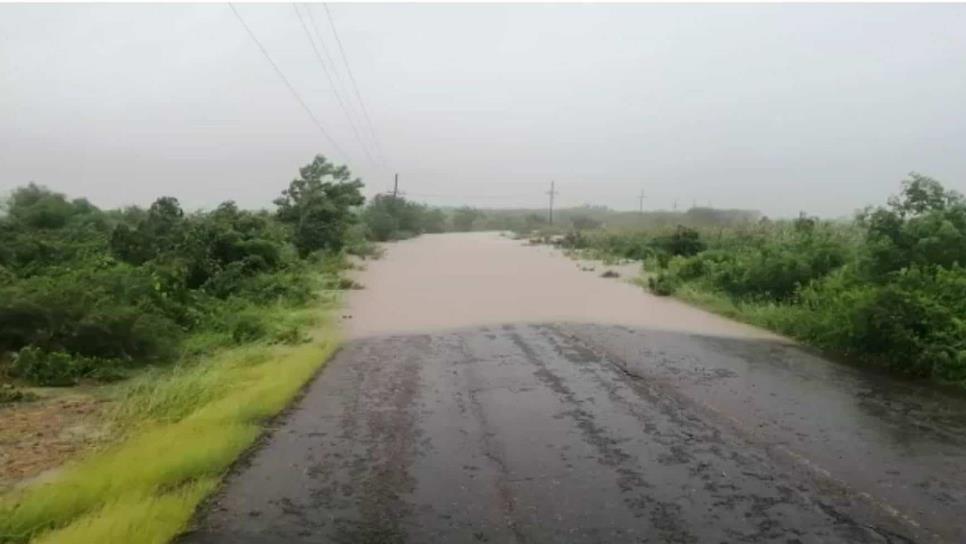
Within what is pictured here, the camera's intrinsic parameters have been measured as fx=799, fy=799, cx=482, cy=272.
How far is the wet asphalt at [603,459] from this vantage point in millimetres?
5141

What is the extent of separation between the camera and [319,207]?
1163 inches

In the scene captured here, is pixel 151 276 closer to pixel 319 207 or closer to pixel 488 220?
pixel 319 207

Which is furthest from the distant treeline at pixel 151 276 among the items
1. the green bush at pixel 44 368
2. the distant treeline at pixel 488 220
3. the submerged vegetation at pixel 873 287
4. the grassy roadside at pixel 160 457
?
the distant treeline at pixel 488 220

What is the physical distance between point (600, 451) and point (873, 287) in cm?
794

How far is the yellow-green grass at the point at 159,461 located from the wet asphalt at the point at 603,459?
27 cm

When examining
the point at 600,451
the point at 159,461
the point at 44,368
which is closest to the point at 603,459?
the point at 600,451

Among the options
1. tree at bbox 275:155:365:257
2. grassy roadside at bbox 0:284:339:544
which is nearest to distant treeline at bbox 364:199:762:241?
tree at bbox 275:155:365:257

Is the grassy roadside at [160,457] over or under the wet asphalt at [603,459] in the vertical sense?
under

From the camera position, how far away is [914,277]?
11852mm

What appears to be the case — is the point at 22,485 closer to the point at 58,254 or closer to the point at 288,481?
the point at 288,481

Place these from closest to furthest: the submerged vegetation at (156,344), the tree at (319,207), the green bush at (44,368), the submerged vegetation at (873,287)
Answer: the submerged vegetation at (156,344) → the green bush at (44,368) → the submerged vegetation at (873,287) → the tree at (319,207)

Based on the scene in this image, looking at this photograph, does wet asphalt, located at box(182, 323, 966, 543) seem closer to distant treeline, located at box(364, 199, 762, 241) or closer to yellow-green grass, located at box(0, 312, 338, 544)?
yellow-green grass, located at box(0, 312, 338, 544)

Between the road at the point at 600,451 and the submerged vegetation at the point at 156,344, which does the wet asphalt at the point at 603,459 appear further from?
the submerged vegetation at the point at 156,344

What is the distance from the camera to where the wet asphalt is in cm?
514
